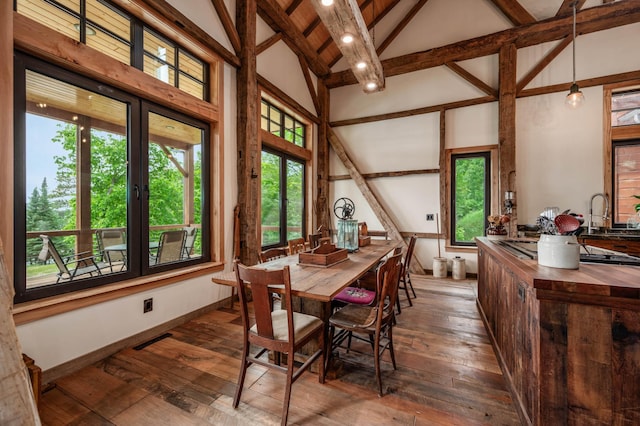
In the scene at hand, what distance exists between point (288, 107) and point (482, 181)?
3614 millimetres

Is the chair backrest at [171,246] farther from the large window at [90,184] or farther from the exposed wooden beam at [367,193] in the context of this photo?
the exposed wooden beam at [367,193]

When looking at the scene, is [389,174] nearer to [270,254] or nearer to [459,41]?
[459,41]

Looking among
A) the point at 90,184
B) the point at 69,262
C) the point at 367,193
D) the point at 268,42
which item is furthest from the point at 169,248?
the point at 367,193

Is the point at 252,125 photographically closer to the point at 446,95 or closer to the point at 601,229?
the point at 446,95

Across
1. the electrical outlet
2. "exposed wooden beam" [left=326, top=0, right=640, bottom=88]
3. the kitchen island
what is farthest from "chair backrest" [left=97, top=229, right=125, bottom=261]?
"exposed wooden beam" [left=326, top=0, right=640, bottom=88]

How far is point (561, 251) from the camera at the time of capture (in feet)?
4.40

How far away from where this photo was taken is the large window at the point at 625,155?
378 cm

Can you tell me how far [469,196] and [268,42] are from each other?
4144mm

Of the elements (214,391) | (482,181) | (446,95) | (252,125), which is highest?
(446,95)

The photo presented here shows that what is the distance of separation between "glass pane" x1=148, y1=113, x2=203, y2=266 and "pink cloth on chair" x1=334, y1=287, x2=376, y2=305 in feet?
6.10

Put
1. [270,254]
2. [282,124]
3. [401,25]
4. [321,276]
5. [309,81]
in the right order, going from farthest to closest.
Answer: [309,81] → [401,25] → [282,124] → [270,254] → [321,276]

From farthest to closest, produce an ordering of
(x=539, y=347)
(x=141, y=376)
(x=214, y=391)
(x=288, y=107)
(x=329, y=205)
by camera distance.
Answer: (x=329, y=205) < (x=288, y=107) < (x=141, y=376) < (x=214, y=391) < (x=539, y=347)

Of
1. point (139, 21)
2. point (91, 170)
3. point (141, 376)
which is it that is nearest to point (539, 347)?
point (141, 376)

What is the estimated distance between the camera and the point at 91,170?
225 centimetres
